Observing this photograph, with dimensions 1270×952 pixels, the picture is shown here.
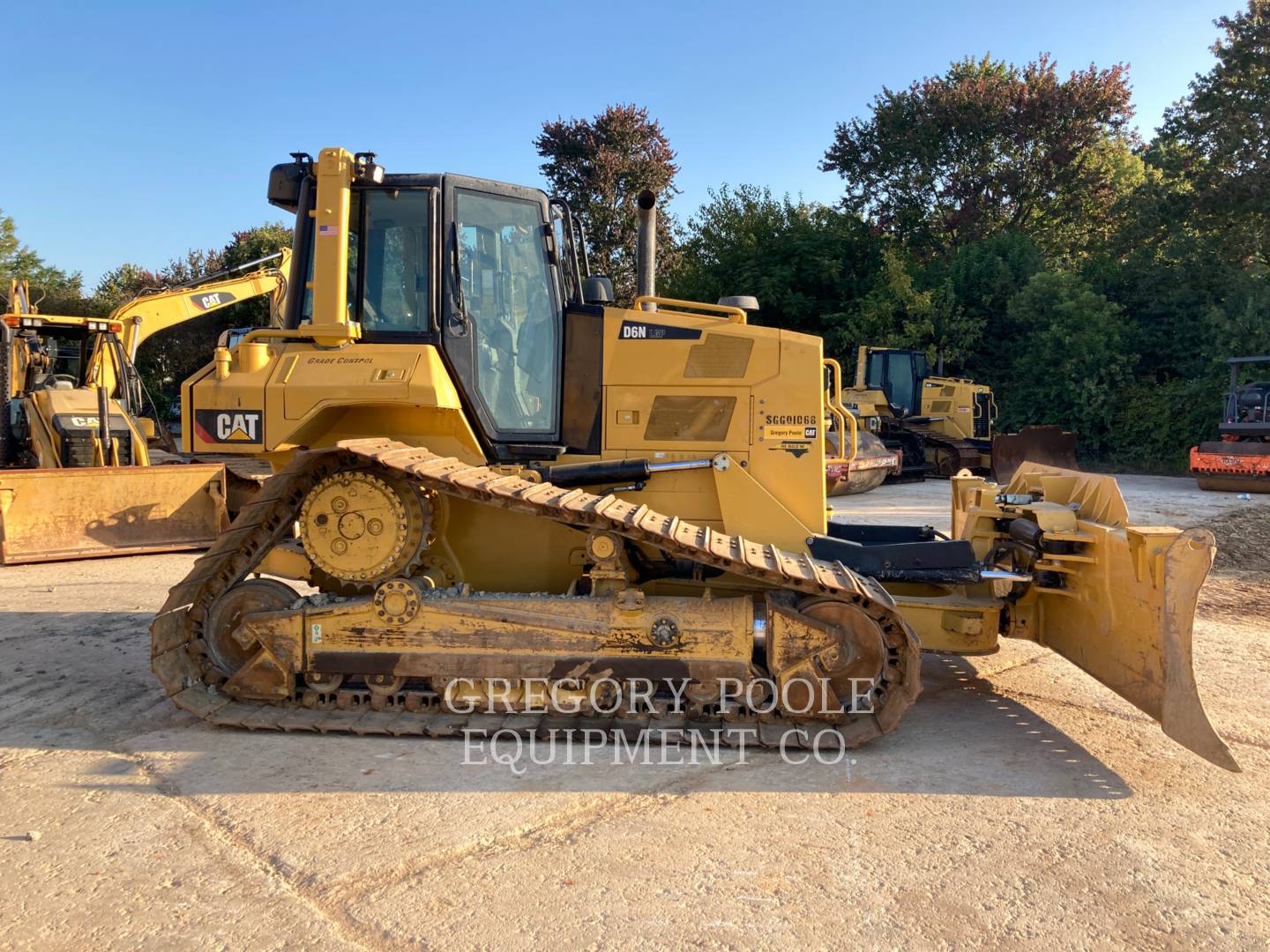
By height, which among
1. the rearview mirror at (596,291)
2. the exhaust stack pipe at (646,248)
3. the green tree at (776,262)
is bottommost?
the rearview mirror at (596,291)

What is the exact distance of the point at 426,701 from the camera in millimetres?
4453

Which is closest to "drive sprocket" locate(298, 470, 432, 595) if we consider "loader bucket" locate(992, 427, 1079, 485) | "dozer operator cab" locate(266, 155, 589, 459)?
"dozer operator cab" locate(266, 155, 589, 459)

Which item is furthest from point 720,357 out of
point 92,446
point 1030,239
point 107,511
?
point 1030,239

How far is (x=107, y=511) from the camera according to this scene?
9000mm

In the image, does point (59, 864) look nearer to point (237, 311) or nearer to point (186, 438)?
point (186, 438)

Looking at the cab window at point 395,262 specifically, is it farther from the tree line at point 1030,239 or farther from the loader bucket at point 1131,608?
the tree line at point 1030,239

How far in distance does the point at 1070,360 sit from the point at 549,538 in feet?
69.7

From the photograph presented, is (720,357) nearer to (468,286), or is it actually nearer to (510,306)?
(510,306)

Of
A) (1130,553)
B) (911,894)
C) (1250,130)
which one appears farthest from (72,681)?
(1250,130)

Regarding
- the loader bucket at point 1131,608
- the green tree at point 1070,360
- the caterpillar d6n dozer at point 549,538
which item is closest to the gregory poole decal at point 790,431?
the caterpillar d6n dozer at point 549,538

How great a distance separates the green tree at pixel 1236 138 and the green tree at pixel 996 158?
6085 millimetres

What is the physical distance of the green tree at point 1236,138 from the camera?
20.5 m

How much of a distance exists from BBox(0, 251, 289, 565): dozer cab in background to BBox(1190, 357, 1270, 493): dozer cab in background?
16.5 meters

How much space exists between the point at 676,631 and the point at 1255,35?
24366mm
